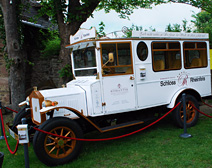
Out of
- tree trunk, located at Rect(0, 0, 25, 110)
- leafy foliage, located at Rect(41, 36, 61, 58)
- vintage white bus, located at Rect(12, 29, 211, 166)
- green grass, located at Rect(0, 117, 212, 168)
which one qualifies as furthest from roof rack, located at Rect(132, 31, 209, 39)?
leafy foliage, located at Rect(41, 36, 61, 58)

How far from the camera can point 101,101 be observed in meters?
4.80

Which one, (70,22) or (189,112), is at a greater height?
(70,22)

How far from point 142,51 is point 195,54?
6.05 feet

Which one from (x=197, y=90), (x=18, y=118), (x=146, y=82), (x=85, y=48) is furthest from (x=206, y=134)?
(x=18, y=118)

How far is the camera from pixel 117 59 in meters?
4.95

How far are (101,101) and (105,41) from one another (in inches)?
49.4

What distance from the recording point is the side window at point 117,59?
4.83 m

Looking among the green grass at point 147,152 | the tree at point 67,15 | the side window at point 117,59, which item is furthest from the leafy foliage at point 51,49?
the side window at point 117,59

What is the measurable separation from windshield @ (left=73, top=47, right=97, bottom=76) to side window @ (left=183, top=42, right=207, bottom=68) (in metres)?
2.60

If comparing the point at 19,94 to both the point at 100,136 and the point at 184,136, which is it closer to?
the point at 100,136

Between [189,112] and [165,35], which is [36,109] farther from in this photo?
[189,112]

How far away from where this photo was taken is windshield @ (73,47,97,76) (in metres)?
4.93

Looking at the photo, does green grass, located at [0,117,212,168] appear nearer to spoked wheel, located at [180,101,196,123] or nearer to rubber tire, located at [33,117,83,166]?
rubber tire, located at [33,117,83,166]

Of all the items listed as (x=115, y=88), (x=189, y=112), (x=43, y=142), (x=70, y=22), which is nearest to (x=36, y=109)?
(x=43, y=142)
